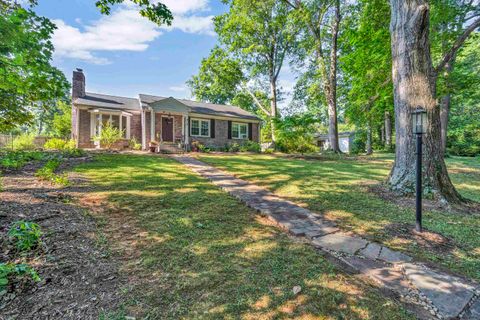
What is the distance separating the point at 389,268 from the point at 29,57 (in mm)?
5271

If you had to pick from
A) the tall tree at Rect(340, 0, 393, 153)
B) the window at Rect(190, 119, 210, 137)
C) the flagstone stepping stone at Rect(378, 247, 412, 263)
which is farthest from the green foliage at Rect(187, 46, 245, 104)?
the flagstone stepping stone at Rect(378, 247, 412, 263)

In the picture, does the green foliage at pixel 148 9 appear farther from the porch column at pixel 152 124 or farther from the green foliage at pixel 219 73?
the green foliage at pixel 219 73

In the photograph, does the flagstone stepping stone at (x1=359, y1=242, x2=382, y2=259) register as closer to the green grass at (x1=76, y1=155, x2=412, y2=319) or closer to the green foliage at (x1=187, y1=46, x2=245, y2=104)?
the green grass at (x1=76, y1=155, x2=412, y2=319)

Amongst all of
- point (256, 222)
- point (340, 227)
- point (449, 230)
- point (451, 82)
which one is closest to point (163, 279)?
point (256, 222)

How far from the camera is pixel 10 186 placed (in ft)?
14.0

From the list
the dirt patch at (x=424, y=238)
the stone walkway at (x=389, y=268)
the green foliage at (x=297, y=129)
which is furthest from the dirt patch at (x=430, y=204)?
the green foliage at (x=297, y=129)

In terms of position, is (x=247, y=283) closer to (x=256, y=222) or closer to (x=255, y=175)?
(x=256, y=222)

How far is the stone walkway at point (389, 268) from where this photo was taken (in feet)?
6.19

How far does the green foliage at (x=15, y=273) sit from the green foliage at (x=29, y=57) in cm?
280

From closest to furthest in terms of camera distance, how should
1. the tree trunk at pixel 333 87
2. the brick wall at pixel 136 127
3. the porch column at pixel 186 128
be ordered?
1. the tree trunk at pixel 333 87
2. the porch column at pixel 186 128
3. the brick wall at pixel 136 127

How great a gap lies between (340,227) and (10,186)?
5.75 meters

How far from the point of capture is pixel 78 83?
50.8 feet

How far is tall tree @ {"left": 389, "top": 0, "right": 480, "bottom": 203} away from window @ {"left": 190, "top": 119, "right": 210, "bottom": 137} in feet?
45.0

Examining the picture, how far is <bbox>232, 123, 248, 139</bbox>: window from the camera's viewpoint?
18.9 meters
